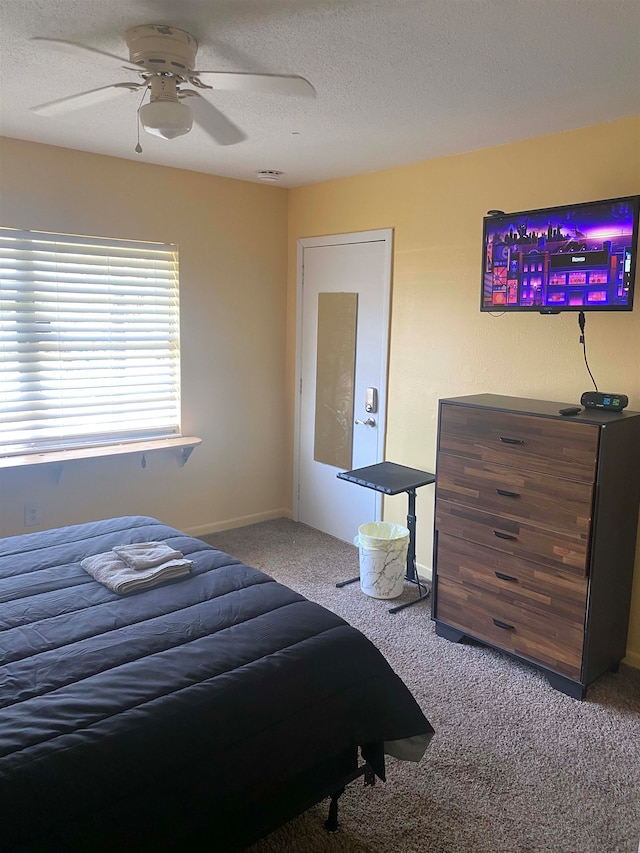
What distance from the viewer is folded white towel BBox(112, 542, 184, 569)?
2.34m

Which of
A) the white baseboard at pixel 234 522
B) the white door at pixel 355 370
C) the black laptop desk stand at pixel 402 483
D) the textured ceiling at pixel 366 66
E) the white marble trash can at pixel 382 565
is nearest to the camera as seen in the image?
the textured ceiling at pixel 366 66

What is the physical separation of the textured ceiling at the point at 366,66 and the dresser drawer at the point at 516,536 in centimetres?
180

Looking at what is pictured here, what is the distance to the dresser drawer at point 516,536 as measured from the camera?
8.89 ft

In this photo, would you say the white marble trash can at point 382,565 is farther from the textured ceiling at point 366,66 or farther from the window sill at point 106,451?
the textured ceiling at point 366,66

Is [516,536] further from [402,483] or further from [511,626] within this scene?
[402,483]

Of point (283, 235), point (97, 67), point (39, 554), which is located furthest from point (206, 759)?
point (283, 235)

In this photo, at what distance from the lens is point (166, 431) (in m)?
4.44

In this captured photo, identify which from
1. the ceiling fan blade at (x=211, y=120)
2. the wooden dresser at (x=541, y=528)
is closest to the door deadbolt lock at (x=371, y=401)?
the wooden dresser at (x=541, y=528)

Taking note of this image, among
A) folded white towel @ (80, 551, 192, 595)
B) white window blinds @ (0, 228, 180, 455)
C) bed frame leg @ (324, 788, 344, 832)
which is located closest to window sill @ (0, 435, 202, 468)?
white window blinds @ (0, 228, 180, 455)

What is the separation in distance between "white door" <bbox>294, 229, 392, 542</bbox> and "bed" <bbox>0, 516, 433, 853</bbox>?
2138 mm

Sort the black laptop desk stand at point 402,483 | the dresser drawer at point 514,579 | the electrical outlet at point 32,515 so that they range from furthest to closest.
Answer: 1. the electrical outlet at point 32,515
2. the black laptop desk stand at point 402,483
3. the dresser drawer at point 514,579

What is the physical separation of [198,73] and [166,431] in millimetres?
2692

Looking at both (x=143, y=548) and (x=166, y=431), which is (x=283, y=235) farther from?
(x=143, y=548)

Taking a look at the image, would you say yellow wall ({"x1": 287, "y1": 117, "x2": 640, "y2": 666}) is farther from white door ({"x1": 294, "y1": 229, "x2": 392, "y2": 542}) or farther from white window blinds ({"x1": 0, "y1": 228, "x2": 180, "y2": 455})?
white window blinds ({"x1": 0, "y1": 228, "x2": 180, "y2": 455})
